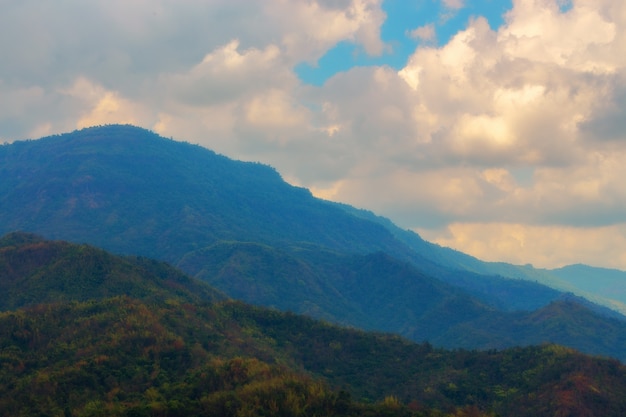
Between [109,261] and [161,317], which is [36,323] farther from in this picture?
[109,261]

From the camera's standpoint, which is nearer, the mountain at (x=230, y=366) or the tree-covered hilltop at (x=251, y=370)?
the tree-covered hilltop at (x=251, y=370)

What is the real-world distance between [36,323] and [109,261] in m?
59.9

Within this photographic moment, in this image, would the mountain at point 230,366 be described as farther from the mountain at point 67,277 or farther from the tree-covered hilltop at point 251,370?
the mountain at point 67,277

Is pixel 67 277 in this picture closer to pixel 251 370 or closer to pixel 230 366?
pixel 230 366

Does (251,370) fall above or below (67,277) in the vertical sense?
below

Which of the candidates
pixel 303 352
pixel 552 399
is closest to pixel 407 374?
pixel 303 352

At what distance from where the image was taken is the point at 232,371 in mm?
88750

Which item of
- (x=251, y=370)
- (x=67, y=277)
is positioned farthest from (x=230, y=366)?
(x=67, y=277)

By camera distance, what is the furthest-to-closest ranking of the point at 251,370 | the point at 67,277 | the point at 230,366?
the point at 67,277 < the point at 230,366 < the point at 251,370

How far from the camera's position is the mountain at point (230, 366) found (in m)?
79.5

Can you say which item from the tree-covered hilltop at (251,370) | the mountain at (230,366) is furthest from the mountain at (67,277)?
the tree-covered hilltop at (251,370)

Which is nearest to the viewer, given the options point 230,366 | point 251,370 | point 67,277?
point 251,370

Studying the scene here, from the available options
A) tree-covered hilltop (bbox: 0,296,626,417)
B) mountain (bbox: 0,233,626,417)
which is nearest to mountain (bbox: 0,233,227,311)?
mountain (bbox: 0,233,626,417)

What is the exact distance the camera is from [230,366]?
89938 mm
